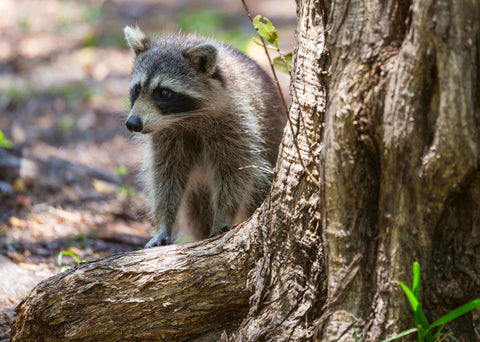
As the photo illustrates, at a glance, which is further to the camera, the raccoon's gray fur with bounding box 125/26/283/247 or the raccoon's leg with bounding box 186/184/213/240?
the raccoon's leg with bounding box 186/184/213/240

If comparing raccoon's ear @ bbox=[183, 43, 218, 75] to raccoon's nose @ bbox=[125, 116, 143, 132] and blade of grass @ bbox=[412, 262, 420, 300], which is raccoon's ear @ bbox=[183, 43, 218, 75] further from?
blade of grass @ bbox=[412, 262, 420, 300]

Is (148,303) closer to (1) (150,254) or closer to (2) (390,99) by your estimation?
(1) (150,254)

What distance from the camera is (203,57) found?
388 centimetres

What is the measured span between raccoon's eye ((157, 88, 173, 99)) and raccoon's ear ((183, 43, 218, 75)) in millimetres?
265

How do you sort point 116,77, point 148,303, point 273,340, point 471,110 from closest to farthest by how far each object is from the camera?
point 471,110
point 273,340
point 148,303
point 116,77

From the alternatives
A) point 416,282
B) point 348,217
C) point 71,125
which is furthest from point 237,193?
point 71,125

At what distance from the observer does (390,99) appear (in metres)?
1.93

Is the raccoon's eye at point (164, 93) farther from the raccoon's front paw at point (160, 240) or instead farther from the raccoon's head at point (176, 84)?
the raccoon's front paw at point (160, 240)

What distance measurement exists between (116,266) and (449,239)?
1.61 metres

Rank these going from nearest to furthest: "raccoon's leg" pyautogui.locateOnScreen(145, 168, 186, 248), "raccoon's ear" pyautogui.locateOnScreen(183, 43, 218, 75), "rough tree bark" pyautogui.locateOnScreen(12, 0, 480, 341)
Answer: "rough tree bark" pyautogui.locateOnScreen(12, 0, 480, 341), "raccoon's ear" pyautogui.locateOnScreen(183, 43, 218, 75), "raccoon's leg" pyautogui.locateOnScreen(145, 168, 186, 248)

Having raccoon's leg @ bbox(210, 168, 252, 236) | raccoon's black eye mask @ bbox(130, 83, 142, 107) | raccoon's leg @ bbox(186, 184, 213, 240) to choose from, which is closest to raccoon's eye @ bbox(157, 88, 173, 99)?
raccoon's black eye mask @ bbox(130, 83, 142, 107)

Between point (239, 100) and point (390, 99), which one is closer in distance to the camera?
point (390, 99)

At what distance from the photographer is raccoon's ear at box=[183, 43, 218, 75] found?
12.4 feet

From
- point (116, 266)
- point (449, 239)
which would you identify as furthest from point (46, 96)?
point (449, 239)
